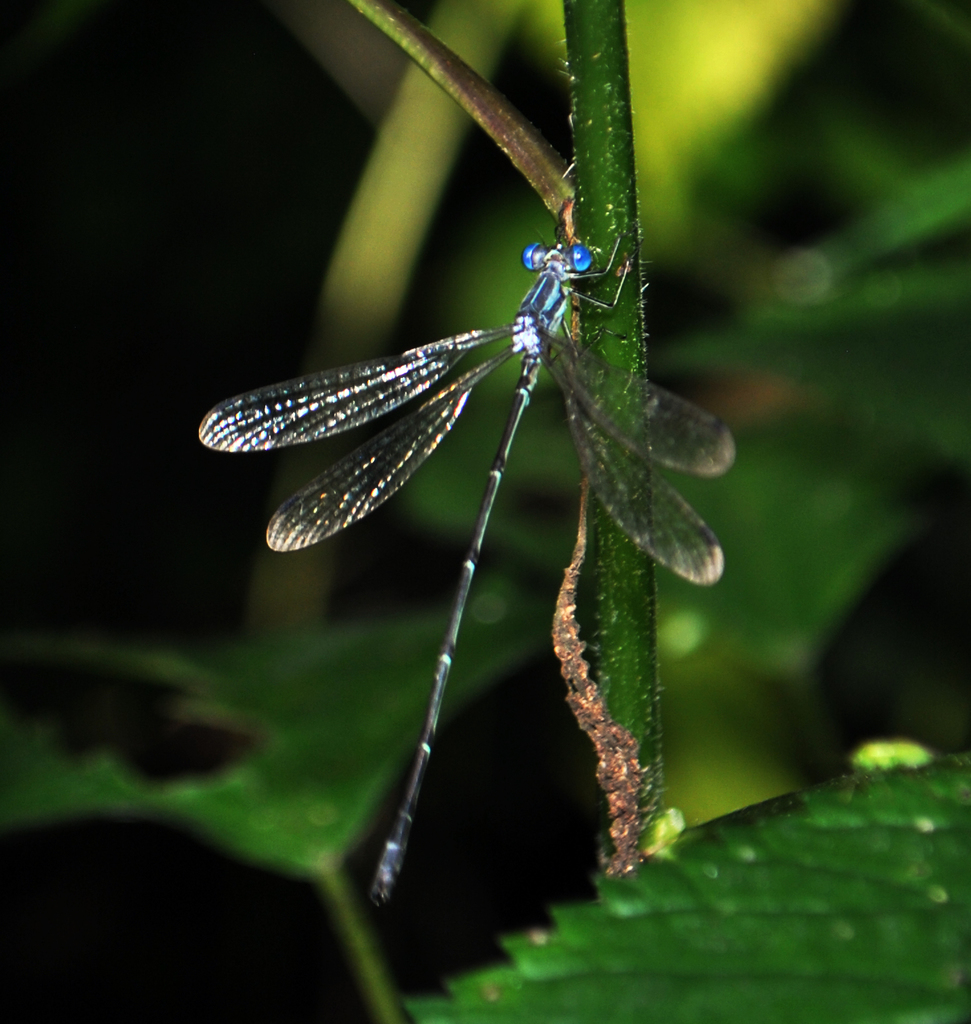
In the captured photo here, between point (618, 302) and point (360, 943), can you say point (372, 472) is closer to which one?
point (360, 943)

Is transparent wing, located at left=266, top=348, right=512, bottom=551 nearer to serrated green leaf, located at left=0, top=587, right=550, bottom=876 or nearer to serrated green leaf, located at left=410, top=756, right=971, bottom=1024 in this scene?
serrated green leaf, located at left=0, top=587, right=550, bottom=876

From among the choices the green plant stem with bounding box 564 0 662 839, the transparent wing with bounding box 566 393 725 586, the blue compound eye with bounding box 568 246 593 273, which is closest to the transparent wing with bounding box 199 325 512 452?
the transparent wing with bounding box 566 393 725 586

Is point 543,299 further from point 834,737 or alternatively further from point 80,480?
point 80,480

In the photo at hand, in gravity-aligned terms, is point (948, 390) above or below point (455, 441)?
below

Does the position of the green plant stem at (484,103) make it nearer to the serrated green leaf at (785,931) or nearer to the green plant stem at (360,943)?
the serrated green leaf at (785,931)

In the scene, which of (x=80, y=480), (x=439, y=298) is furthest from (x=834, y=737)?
(x=80, y=480)

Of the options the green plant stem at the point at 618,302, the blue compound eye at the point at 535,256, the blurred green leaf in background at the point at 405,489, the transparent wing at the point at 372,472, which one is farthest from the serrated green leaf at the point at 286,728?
the green plant stem at the point at 618,302
